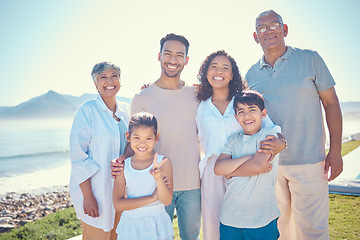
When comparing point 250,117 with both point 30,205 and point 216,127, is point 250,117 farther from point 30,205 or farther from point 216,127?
point 30,205

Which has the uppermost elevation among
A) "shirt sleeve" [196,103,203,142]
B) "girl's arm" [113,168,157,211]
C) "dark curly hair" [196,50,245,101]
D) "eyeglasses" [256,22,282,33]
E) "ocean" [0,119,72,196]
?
"eyeglasses" [256,22,282,33]

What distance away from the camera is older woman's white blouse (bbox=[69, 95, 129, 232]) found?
2.74m

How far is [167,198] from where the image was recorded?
2227 mm

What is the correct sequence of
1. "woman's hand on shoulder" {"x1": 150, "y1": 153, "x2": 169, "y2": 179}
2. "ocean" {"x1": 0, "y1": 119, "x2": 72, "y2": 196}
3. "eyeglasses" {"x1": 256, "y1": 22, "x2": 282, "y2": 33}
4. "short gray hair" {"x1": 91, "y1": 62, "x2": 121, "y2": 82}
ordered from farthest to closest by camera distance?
"ocean" {"x1": 0, "y1": 119, "x2": 72, "y2": 196}
"eyeglasses" {"x1": 256, "y1": 22, "x2": 282, "y2": 33}
"short gray hair" {"x1": 91, "y1": 62, "x2": 121, "y2": 82}
"woman's hand on shoulder" {"x1": 150, "y1": 153, "x2": 169, "y2": 179}

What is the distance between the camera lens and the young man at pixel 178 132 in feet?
9.52

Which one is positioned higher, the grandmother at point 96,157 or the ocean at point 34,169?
the grandmother at point 96,157

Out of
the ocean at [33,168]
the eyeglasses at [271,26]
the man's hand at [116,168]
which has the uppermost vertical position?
the eyeglasses at [271,26]

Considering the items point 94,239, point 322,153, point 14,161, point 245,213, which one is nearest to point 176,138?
point 245,213

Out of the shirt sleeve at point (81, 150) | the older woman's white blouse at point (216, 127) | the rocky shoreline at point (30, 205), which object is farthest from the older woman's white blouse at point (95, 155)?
the rocky shoreline at point (30, 205)

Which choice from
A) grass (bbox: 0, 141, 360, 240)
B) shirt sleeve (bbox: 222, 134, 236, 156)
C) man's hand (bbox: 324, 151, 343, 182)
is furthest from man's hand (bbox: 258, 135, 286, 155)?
grass (bbox: 0, 141, 360, 240)

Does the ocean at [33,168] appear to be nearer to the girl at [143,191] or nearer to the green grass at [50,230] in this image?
the green grass at [50,230]

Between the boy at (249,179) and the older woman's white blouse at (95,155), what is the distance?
1.21 metres

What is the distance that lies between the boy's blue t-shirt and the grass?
2.13m

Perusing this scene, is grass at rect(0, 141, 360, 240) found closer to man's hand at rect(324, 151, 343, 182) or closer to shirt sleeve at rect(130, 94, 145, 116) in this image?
man's hand at rect(324, 151, 343, 182)
